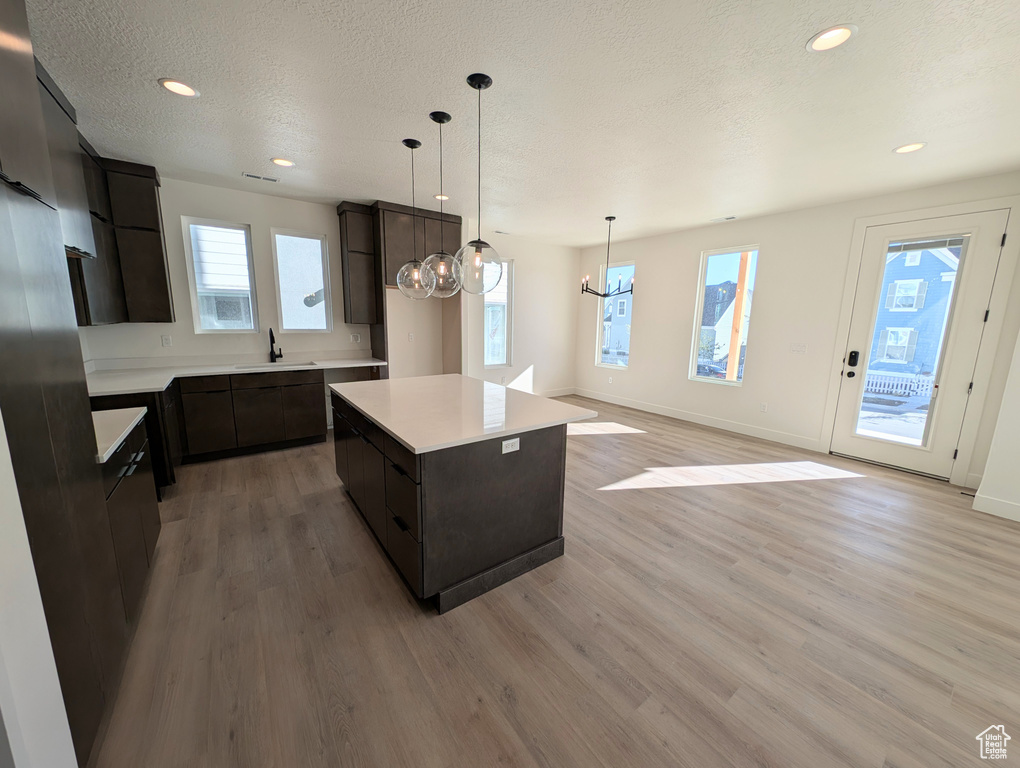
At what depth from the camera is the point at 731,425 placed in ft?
16.6

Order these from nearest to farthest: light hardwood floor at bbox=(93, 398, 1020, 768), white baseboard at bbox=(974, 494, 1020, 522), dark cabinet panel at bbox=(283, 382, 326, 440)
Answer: light hardwood floor at bbox=(93, 398, 1020, 768), white baseboard at bbox=(974, 494, 1020, 522), dark cabinet panel at bbox=(283, 382, 326, 440)

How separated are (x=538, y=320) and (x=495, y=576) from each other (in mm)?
5040

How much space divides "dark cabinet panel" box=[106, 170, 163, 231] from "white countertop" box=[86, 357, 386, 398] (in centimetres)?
129

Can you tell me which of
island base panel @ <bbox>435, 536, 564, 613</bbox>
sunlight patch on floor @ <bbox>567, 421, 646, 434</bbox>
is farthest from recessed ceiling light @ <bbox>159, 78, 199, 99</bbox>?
sunlight patch on floor @ <bbox>567, 421, 646, 434</bbox>

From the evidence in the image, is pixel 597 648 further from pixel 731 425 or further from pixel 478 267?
pixel 731 425

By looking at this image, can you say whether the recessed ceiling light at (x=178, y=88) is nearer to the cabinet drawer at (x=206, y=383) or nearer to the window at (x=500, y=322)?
the cabinet drawer at (x=206, y=383)

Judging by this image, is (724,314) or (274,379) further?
(724,314)

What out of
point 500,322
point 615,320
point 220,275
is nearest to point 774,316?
point 615,320

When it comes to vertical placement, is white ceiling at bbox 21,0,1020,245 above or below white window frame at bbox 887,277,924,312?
above

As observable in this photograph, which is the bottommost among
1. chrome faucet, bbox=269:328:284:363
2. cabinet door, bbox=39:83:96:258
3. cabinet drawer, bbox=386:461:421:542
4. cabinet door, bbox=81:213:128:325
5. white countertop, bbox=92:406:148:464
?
cabinet drawer, bbox=386:461:421:542

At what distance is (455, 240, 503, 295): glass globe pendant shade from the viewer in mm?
2213

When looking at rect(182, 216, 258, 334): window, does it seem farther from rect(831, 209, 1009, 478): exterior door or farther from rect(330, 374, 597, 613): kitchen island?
rect(831, 209, 1009, 478): exterior door

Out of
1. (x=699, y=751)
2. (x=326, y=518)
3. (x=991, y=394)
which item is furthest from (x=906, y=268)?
(x=326, y=518)

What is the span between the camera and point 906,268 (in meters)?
3.65
